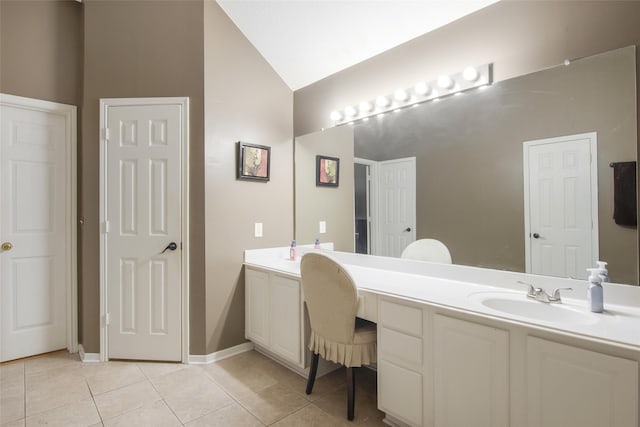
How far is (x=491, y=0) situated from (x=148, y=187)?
259cm

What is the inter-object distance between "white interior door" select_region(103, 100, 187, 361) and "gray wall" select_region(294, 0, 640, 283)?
1.56 meters

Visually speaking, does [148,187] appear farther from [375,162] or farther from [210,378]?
[375,162]

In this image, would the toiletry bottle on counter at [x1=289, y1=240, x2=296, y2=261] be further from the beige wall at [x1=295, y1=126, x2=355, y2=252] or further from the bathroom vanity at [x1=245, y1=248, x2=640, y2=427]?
the bathroom vanity at [x1=245, y1=248, x2=640, y2=427]

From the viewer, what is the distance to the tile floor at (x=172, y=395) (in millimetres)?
1789

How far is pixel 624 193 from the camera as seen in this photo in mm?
1454

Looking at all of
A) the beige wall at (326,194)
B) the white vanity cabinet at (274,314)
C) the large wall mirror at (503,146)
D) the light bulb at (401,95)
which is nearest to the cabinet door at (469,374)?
the large wall mirror at (503,146)

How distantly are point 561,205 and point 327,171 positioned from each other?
1.71 meters

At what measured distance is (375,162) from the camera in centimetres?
241

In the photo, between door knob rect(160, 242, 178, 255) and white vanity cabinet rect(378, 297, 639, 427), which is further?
door knob rect(160, 242, 178, 255)

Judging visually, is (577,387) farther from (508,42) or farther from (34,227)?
(34,227)

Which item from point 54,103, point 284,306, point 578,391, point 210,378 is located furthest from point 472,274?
point 54,103

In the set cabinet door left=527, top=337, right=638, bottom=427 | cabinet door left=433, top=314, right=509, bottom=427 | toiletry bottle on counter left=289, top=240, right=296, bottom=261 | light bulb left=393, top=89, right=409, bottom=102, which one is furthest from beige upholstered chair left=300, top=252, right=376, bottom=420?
light bulb left=393, top=89, right=409, bottom=102

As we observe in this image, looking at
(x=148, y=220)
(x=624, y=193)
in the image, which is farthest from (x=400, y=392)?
(x=148, y=220)

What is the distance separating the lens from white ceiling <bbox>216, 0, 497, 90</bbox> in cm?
207
